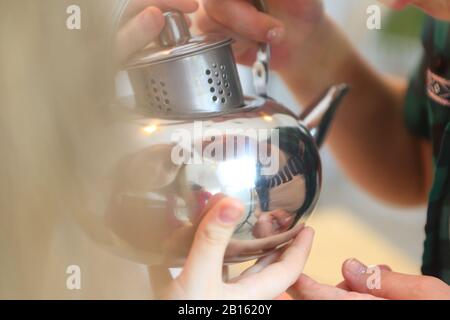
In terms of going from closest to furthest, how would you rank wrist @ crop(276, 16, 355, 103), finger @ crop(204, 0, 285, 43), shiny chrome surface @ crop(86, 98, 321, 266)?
shiny chrome surface @ crop(86, 98, 321, 266) → finger @ crop(204, 0, 285, 43) → wrist @ crop(276, 16, 355, 103)

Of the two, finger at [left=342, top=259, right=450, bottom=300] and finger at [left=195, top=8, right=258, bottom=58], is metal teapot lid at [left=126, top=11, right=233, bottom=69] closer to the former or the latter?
finger at [left=195, top=8, right=258, bottom=58]

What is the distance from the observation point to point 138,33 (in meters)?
0.49

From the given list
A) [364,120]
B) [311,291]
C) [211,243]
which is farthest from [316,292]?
[364,120]

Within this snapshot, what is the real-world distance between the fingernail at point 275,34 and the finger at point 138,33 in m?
0.14

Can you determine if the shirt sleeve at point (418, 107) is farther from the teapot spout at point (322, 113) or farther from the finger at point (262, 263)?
the finger at point (262, 263)

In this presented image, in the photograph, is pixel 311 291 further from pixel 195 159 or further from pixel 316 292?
pixel 195 159

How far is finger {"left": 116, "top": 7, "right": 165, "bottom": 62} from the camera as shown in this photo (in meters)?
0.49

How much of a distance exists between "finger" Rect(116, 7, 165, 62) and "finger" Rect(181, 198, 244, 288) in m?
0.15

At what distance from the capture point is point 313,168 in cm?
52

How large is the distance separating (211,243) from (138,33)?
0.19 meters

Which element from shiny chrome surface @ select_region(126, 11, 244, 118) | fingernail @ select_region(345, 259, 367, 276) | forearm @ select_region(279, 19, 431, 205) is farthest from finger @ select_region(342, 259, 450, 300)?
shiny chrome surface @ select_region(126, 11, 244, 118)

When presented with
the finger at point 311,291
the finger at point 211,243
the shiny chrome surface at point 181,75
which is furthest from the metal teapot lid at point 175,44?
the finger at point 311,291

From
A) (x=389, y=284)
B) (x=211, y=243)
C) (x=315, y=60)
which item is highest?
(x=315, y=60)
